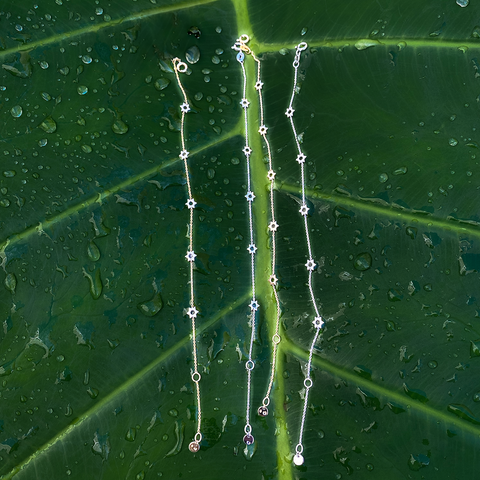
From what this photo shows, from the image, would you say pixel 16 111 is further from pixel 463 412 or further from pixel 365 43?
pixel 463 412

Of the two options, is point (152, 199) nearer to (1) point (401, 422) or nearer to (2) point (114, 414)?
(2) point (114, 414)

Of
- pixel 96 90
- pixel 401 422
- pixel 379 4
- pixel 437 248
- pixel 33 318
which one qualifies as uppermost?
pixel 379 4

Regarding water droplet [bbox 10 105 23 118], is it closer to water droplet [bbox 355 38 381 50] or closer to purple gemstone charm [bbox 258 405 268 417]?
water droplet [bbox 355 38 381 50]

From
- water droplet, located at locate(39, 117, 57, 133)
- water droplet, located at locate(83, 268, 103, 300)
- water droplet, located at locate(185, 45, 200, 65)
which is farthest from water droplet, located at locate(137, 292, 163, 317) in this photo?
water droplet, located at locate(185, 45, 200, 65)

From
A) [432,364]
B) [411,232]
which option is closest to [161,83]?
[411,232]

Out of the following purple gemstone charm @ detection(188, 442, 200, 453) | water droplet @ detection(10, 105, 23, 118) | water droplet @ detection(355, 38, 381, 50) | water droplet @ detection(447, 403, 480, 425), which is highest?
water droplet @ detection(355, 38, 381, 50)

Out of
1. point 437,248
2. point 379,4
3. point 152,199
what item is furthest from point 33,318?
point 379,4

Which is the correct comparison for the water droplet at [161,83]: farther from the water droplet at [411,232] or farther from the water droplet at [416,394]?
the water droplet at [416,394]
